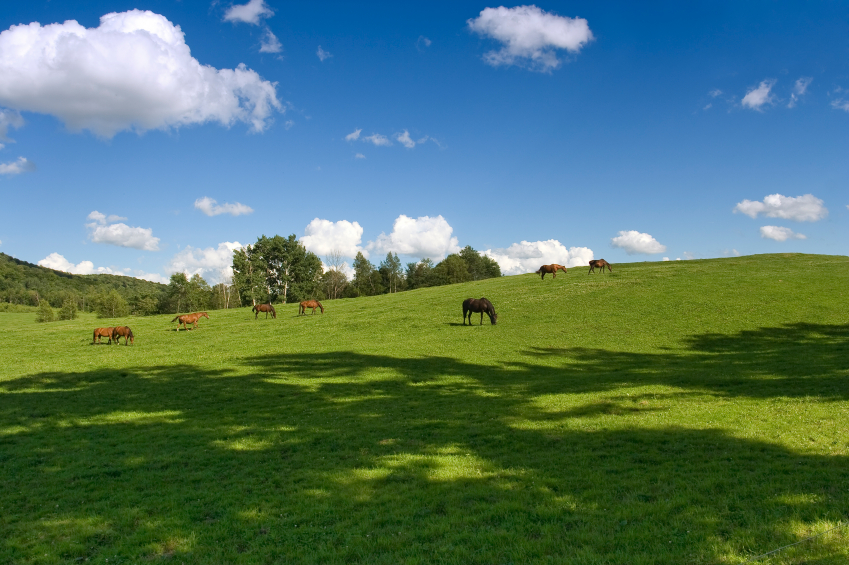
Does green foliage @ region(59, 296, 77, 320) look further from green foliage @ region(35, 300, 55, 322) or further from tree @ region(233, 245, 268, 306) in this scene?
tree @ region(233, 245, 268, 306)

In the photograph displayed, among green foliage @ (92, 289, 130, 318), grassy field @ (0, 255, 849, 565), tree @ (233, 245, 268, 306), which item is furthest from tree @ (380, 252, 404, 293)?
grassy field @ (0, 255, 849, 565)

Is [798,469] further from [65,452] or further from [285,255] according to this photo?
[285,255]

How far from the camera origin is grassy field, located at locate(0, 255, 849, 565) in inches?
269

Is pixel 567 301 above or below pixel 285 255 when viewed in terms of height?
below

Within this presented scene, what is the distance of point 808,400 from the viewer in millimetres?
14359

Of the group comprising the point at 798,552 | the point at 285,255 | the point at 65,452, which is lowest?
the point at 65,452

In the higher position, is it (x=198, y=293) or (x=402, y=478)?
(x=198, y=293)

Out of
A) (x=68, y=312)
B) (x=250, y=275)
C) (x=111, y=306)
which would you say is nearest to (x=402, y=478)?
(x=250, y=275)

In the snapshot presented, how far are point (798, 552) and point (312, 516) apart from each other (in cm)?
692

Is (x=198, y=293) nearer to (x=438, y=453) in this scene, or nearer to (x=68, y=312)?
(x=68, y=312)

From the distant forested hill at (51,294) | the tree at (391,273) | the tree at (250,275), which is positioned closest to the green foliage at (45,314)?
the distant forested hill at (51,294)

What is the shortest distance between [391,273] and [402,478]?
11902 centimetres

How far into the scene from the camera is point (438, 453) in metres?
11.1

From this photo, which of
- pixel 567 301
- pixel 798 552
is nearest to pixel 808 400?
pixel 798 552
